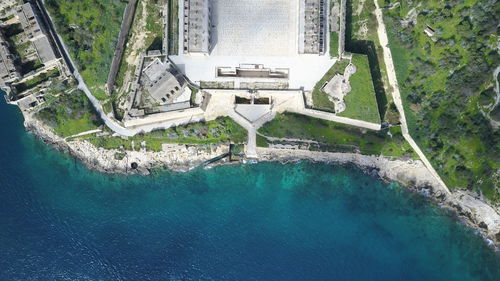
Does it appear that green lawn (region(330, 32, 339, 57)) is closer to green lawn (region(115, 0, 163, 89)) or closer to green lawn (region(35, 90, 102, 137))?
green lawn (region(115, 0, 163, 89))

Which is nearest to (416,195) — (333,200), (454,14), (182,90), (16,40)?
(333,200)

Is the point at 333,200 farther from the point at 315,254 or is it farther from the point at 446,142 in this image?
the point at 446,142

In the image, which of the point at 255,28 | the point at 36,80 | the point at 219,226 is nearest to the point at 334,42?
the point at 255,28

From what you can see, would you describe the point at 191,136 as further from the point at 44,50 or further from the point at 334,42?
the point at 44,50

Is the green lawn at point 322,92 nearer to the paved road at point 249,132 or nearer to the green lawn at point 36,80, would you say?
the paved road at point 249,132

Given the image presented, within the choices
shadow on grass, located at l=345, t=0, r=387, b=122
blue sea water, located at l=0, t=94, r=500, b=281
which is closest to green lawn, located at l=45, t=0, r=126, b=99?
blue sea water, located at l=0, t=94, r=500, b=281

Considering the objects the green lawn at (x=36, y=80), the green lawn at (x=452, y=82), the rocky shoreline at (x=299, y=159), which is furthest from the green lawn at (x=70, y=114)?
the green lawn at (x=452, y=82)
